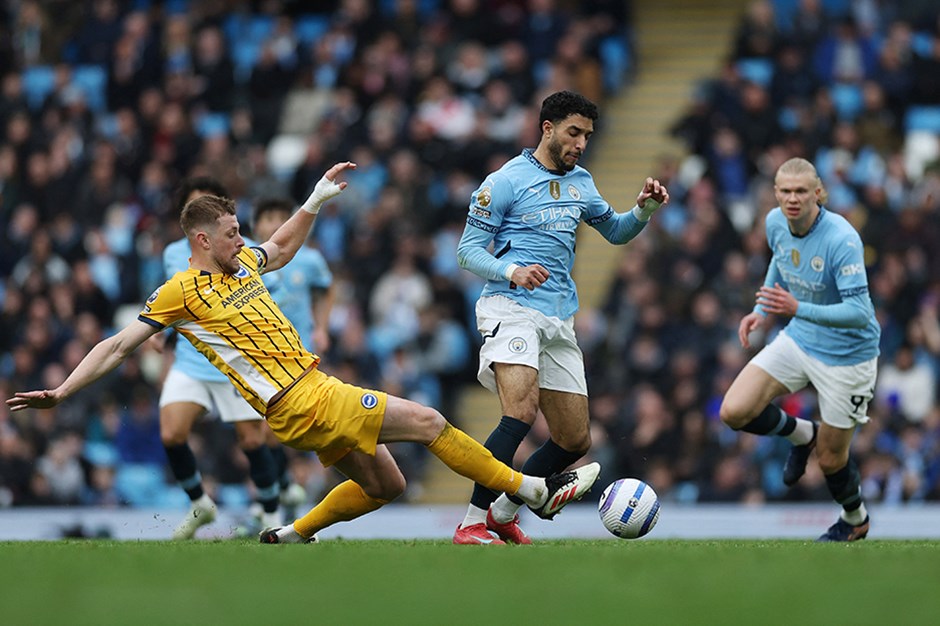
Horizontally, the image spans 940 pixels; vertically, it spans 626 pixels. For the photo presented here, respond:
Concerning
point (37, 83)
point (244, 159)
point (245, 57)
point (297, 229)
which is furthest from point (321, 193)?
Answer: point (37, 83)

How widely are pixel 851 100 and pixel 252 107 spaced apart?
7.47 meters

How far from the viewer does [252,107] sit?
2053 cm

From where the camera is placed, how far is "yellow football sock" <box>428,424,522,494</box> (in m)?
8.66

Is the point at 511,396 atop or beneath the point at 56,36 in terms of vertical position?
beneath

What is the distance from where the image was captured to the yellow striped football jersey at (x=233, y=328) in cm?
855

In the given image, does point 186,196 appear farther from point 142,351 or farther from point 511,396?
point 142,351

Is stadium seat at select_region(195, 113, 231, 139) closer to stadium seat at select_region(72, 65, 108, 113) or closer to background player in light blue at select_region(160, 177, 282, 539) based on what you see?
stadium seat at select_region(72, 65, 108, 113)

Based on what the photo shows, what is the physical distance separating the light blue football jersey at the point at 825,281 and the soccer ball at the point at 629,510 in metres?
1.58

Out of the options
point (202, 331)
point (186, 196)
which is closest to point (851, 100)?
point (186, 196)

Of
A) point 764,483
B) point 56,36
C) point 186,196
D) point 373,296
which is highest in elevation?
point 56,36

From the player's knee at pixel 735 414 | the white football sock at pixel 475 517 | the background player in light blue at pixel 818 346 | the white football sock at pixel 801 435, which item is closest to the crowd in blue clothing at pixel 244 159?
the white football sock at pixel 801 435

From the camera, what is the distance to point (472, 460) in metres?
8.67

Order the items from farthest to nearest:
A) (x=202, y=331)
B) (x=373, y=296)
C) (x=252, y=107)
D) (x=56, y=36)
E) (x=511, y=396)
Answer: (x=56, y=36) → (x=252, y=107) → (x=373, y=296) → (x=511, y=396) → (x=202, y=331)

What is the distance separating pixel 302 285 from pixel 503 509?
314 centimetres
